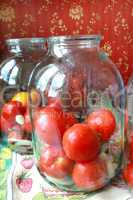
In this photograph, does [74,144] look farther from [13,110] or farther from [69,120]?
[13,110]

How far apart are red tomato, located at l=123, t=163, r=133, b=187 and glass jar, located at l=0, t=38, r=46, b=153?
0.30 metres

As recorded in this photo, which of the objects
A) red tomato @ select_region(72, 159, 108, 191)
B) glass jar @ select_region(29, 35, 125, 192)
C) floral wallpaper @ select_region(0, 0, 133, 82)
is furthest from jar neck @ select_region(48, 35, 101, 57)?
floral wallpaper @ select_region(0, 0, 133, 82)

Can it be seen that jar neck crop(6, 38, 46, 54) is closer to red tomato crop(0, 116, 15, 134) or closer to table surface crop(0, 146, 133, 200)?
red tomato crop(0, 116, 15, 134)

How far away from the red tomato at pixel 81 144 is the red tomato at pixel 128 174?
79 millimetres

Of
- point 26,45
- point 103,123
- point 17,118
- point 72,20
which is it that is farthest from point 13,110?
point 72,20

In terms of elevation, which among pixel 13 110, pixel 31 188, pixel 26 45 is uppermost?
pixel 26 45

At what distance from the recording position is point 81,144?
583 mm

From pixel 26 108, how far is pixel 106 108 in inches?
9.5

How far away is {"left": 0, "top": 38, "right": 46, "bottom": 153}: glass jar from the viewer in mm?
841

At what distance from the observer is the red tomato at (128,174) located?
0.61m

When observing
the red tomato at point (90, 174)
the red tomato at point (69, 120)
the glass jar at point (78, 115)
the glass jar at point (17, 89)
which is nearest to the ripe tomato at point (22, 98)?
the glass jar at point (17, 89)

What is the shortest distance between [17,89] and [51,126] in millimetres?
305

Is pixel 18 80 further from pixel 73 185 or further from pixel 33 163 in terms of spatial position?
pixel 73 185

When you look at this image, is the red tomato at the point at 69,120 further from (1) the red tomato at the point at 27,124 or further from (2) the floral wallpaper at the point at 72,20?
(2) the floral wallpaper at the point at 72,20
